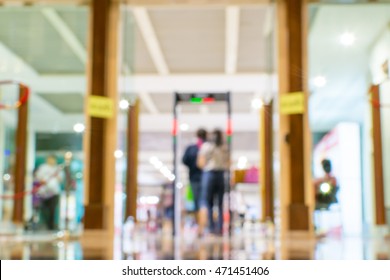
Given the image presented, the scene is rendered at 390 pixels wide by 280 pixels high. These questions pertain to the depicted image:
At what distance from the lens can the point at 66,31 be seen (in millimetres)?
7812

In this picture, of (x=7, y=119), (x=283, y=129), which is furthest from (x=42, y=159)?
(x=283, y=129)

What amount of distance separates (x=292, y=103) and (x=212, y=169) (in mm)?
1223

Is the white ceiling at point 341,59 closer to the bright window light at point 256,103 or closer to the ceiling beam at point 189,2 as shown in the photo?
the ceiling beam at point 189,2

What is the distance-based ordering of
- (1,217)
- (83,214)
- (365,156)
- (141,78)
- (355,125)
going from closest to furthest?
(83,214) < (1,217) < (355,125) < (365,156) < (141,78)

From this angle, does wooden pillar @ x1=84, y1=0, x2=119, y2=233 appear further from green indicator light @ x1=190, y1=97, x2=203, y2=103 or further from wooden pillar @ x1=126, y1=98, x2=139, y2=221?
wooden pillar @ x1=126, y1=98, x2=139, y2=221

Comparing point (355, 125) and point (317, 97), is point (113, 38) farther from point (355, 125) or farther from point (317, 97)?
point (355, 125)

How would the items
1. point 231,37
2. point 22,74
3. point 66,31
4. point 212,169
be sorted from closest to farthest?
point 212,169
point 66,31
point 22,74
point 231,37

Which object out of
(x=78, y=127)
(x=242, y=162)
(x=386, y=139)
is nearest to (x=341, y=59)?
(x=386, y=139)

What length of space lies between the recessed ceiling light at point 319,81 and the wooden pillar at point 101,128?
2.52m

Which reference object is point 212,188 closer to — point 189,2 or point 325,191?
point 325,191

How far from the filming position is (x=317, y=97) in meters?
7.25

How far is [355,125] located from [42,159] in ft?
14.0

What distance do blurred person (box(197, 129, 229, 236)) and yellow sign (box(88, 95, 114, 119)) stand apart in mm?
1190

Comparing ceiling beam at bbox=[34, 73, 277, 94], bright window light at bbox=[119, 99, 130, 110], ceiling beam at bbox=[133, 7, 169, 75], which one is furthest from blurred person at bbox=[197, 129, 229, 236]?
ceiling beam at bbox=[34, 73, 277, 94]
